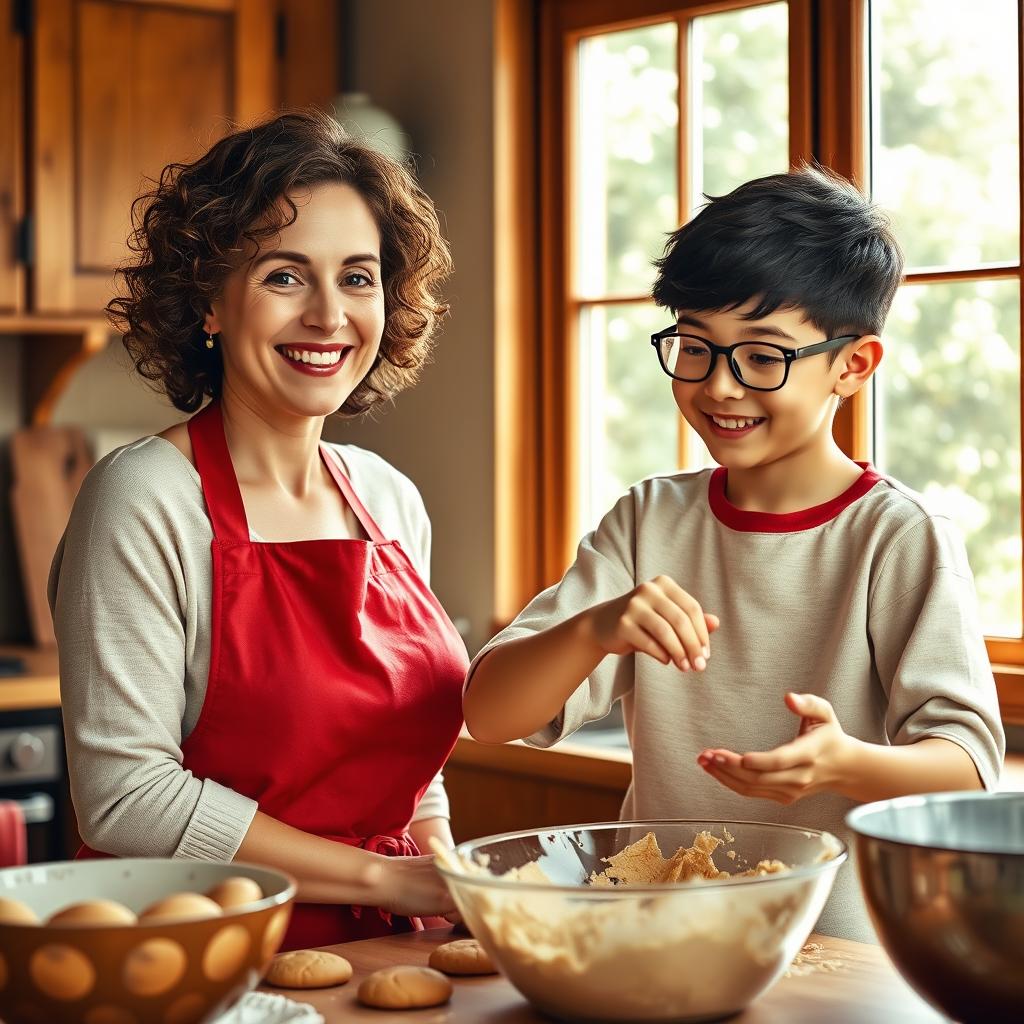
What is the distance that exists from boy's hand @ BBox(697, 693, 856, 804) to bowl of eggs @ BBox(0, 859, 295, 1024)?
33 centimetres

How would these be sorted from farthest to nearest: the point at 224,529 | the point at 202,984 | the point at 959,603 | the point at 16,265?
the point at 16,265, the point at 224,529, the point at 959,603, the point at 202,984

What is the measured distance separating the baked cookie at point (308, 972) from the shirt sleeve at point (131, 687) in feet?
1.06

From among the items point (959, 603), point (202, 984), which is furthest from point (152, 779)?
point (959, 603)

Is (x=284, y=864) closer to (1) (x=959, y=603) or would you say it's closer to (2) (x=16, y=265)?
(1) (x=959, y=603)

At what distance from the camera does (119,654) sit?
137 centimetres

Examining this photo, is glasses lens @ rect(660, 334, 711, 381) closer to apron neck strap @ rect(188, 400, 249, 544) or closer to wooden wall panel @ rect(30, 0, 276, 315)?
apron neck strap @ rect(188, 400, 249, 544)

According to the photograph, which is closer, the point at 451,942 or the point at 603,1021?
the point at 603,1021

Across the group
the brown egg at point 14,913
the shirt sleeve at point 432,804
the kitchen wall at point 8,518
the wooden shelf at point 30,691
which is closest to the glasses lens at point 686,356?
the shirt sleeve at point 432,804

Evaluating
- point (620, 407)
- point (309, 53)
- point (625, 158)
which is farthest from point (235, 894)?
point (309, 53)

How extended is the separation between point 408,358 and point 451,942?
34.9 inches

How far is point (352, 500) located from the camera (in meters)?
1.65

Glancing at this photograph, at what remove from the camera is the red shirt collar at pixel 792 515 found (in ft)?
4.61

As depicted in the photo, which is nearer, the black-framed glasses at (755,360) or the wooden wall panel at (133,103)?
the black-framed glasses at (755,360)

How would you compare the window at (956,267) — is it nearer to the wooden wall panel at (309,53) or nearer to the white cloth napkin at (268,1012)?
the wooden wall panel at (309,53)
